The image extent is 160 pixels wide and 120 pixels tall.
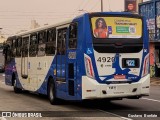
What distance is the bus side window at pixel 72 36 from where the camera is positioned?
52.5 ft

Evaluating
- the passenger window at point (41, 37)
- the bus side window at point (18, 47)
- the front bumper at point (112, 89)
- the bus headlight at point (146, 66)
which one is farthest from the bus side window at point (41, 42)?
the bus headlight at point (146, 66)

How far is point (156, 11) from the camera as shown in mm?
40875

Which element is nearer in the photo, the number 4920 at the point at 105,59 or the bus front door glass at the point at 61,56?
the number 4920 at the point at 105,59

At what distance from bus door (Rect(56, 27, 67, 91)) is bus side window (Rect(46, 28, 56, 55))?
21.1 inches

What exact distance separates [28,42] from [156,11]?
69.2ft

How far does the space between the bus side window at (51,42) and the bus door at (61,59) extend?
0.54 m

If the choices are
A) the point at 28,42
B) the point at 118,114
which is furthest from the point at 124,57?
the point at 28,42

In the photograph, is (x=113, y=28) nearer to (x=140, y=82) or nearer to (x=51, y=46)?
(x=140, y=82)

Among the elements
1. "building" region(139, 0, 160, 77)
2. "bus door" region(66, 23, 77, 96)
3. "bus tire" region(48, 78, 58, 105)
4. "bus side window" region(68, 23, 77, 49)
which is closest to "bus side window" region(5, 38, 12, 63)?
"bus tire" region(48, 78, 58, 105)

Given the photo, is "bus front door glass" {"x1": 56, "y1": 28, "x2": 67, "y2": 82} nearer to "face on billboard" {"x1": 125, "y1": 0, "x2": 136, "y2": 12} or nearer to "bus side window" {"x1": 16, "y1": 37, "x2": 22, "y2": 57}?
"bus side window" {"x1": 16, "y1": 37, "x2": 22, "y2": 57}

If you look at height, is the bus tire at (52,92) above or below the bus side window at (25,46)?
below

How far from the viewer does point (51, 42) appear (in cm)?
1847

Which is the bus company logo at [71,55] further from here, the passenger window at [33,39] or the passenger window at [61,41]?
the passenger window at [33,39]

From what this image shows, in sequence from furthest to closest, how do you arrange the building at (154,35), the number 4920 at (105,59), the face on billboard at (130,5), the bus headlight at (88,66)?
1. the face on billboard at (130,5)
2. the building at (154,35)
3. the number 4920 at (105,59)
4. the bus headlight at (88,66)
